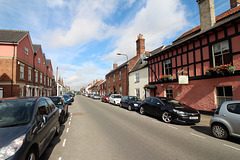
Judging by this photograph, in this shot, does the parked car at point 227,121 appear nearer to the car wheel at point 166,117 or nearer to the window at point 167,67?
the car wheel at point 166,117

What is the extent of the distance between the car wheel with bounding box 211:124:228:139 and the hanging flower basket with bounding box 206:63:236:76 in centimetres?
519

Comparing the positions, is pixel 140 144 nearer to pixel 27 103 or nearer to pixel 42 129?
pixel 42 129

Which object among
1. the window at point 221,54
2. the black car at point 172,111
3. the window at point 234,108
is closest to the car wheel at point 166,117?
the black car at point 172,111

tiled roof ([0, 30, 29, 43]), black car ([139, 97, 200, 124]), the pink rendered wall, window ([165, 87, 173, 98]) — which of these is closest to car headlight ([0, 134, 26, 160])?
black car ([139, 97, 200, 124])

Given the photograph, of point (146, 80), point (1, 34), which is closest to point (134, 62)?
point (146, 80)

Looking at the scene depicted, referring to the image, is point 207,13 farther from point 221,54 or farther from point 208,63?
point 208,63

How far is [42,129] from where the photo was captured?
3422mm

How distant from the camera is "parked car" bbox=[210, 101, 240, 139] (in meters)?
4.77

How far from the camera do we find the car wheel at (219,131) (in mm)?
5141

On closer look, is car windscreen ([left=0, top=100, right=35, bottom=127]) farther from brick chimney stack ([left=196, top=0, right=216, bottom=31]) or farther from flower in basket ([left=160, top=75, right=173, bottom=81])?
brick chimney stack ([left=196, top=0, right=216, bottom=31])

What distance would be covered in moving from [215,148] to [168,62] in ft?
36.7

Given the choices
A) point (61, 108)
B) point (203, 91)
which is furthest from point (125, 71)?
point (61, 108)

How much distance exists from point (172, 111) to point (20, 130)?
715cm

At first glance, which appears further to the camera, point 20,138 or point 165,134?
point 165,134
